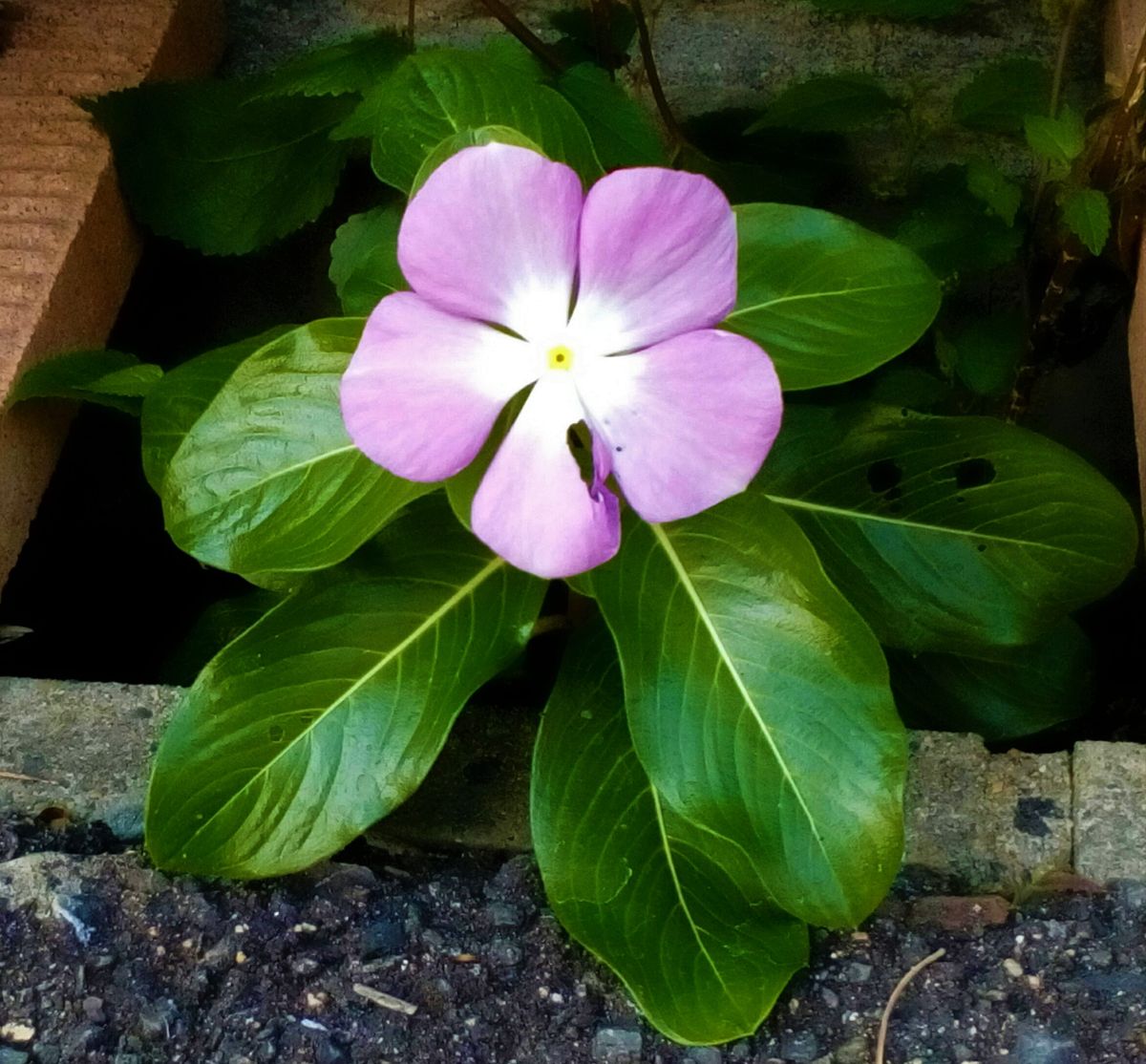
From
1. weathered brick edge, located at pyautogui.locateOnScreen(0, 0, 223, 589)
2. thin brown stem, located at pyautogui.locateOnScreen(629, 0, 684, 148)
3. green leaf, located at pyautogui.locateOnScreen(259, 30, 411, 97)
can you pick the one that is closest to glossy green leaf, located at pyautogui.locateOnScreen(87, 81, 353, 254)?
weathered brick edge, located at pyautogui.locateOnScreen(0, 0, 223, 589)

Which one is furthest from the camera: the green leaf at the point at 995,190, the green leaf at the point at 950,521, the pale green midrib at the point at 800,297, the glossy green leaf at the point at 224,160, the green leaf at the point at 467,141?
the glossy green leaf at the point at 224,160

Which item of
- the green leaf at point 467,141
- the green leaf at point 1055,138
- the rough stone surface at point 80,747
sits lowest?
the rough stone surface at point 80,747

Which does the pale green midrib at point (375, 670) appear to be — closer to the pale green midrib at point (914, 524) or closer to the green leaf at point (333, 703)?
the green leaf at point (333, 703)

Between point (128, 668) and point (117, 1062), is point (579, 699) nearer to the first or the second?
point (117, 1062)

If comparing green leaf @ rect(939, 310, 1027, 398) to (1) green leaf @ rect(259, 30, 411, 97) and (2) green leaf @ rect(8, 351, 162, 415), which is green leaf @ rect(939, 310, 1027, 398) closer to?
(1) green leaf @ rect(259, 30, 411, 97)

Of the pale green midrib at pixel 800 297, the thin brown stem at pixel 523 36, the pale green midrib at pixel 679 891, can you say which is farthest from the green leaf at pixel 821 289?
the thin brown stem at pixel 523 36

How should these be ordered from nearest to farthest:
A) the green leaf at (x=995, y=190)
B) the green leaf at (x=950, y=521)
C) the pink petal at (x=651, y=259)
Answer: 1. the pink petal at (x=651, y=259)
2. the green leaf at (x=950, y=521)
3. the green leaf at (x=995, y=190)

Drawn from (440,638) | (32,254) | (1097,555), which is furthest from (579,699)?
(32,254)
